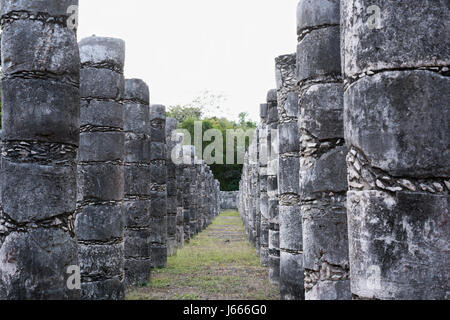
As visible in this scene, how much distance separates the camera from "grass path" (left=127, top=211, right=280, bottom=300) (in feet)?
27.0

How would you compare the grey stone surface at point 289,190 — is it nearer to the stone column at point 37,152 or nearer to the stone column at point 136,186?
the stone column at point 136,186

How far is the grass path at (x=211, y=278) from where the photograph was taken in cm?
824

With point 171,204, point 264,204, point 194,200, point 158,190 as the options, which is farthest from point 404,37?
point 194,200

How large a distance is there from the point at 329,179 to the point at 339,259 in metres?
0.82

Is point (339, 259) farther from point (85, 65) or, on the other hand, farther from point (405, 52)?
point (85, 65)

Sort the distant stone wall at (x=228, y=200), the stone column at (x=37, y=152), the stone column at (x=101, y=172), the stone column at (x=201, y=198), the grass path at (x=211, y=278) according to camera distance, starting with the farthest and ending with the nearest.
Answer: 1. the distant stone wall at (x=228, y=200)
2. the stone column at (x=201, y=198)
3. the grass path at (x=211, y=278)
4. the stone column at (x=101, y=172)
5. the stone column at (x=37, y=152)

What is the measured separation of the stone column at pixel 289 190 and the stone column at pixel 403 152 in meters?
4.44

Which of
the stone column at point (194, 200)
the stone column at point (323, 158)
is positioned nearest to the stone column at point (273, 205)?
the stone column at point (323, 158)

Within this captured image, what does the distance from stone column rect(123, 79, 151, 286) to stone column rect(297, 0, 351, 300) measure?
5.01 m

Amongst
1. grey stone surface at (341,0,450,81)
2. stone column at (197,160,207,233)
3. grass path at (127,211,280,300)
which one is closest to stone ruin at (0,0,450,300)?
grey stone surface at (341,0,450,81)

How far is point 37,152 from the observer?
4.80m

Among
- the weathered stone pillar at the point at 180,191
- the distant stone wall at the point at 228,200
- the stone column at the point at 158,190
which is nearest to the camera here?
the stone column at the point at 158,190

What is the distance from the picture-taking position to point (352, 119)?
2.79 metres
